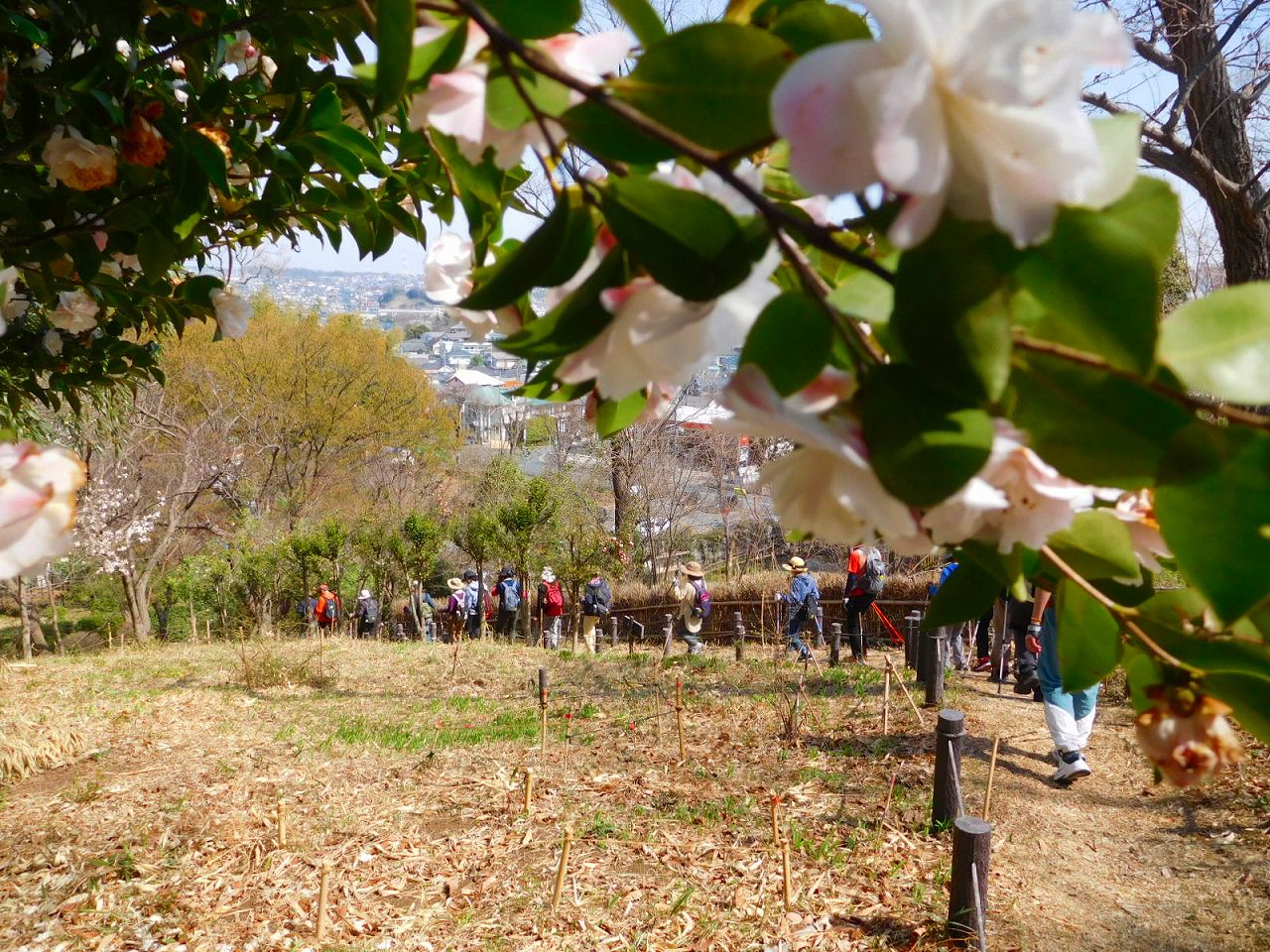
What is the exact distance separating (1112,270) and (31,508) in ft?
1.46

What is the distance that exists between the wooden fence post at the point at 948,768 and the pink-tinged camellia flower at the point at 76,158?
252 cm

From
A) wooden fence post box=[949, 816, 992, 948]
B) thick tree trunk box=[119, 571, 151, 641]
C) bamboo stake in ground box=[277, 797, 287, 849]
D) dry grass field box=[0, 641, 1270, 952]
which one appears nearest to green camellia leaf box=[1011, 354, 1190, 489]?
wooden fence post box=[949, 816, 992, 948]

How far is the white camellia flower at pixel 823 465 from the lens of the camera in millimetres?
237

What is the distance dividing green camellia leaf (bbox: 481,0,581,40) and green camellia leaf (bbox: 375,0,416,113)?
1.1 inches

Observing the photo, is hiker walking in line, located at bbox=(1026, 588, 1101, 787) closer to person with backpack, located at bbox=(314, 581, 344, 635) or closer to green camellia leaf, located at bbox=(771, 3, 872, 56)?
green camellia leaf, located at bbox=(771, 3, 872, 56)

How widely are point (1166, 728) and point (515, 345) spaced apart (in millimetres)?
288

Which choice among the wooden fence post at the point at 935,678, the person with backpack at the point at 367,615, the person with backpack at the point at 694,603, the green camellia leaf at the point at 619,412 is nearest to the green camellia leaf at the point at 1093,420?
the green camellia leaf at the point at 619,412

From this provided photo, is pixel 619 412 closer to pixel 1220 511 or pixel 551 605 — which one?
pixel 1220 511

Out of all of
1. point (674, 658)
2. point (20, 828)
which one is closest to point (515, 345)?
point (20, 828)

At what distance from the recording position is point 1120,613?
1.10ft

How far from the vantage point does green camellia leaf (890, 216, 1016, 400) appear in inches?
8.3

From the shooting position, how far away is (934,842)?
269 centimetres

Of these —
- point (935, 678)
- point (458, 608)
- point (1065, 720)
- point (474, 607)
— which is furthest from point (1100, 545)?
point (474, 607)

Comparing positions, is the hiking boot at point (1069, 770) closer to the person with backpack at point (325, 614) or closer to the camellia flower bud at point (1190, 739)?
the camellia flower bud at point (1190, 739)
